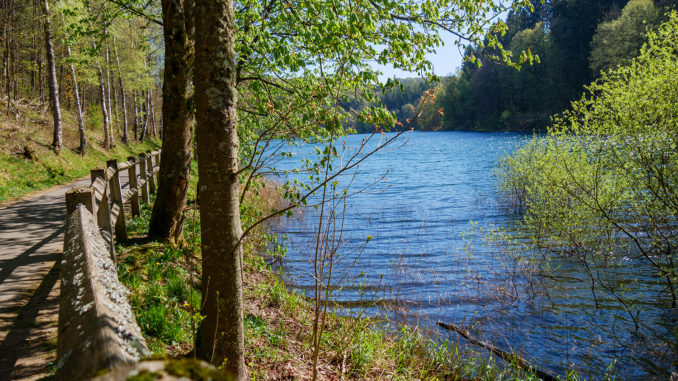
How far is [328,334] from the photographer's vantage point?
586 centimetres

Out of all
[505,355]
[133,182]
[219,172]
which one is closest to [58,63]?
[133,182]

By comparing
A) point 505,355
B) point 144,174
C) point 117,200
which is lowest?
point 505,355

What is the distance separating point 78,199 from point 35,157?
573 inches

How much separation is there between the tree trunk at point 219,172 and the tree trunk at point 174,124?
3749 mm

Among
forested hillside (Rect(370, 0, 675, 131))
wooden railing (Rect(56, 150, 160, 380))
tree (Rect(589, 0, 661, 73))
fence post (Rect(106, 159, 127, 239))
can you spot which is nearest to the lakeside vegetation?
fence post (Rect(106, 159, 127, 239))

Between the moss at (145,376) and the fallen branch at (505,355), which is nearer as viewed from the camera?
the moss at (145,376)

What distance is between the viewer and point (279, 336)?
5.35 meters

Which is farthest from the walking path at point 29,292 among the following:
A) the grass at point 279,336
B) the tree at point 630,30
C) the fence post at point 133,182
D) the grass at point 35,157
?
the tree at point 630,30

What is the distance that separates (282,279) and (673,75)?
32.1 ft

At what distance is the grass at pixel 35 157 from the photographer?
13227 millimetres

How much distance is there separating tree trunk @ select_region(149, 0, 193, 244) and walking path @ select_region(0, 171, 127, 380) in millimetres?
1775

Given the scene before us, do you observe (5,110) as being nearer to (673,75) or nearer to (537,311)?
(537,311)

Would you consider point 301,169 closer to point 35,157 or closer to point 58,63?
point 35,157

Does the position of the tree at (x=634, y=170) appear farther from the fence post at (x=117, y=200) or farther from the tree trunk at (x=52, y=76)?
the tree trunk at (x=52, y=76)
